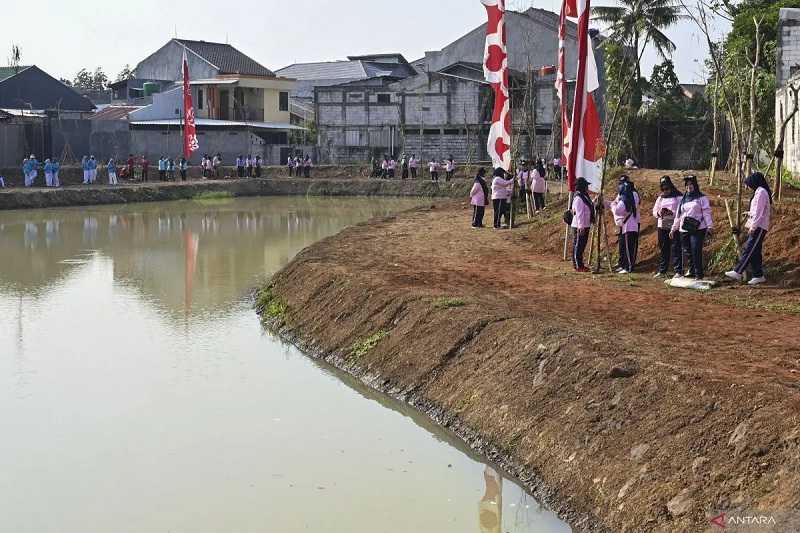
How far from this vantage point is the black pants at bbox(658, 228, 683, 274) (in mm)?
14344

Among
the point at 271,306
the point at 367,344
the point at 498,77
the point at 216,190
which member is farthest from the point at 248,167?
the point at 367,344

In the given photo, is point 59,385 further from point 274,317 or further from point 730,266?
point 730,266

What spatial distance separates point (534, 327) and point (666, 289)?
335cm

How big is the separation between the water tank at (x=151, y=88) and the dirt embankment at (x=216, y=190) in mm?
17831

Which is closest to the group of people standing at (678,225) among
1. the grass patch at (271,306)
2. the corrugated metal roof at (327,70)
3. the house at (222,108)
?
the grass patch at (271,306)

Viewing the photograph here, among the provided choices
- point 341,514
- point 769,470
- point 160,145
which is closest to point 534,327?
point 341,514

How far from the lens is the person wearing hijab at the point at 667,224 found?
14413 millimetres

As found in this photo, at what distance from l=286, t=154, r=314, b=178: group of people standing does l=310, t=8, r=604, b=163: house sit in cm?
454

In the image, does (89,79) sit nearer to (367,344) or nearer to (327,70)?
(327,70)

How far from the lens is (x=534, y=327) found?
11.1 meters

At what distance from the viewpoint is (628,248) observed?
15375 mm

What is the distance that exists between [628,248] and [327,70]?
183 feet

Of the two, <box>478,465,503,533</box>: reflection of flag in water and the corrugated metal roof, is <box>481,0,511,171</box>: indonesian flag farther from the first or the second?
the corrugated metal roof

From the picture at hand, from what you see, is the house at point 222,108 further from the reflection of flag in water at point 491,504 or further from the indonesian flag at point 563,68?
the reflection of flag in water at point 491,504
